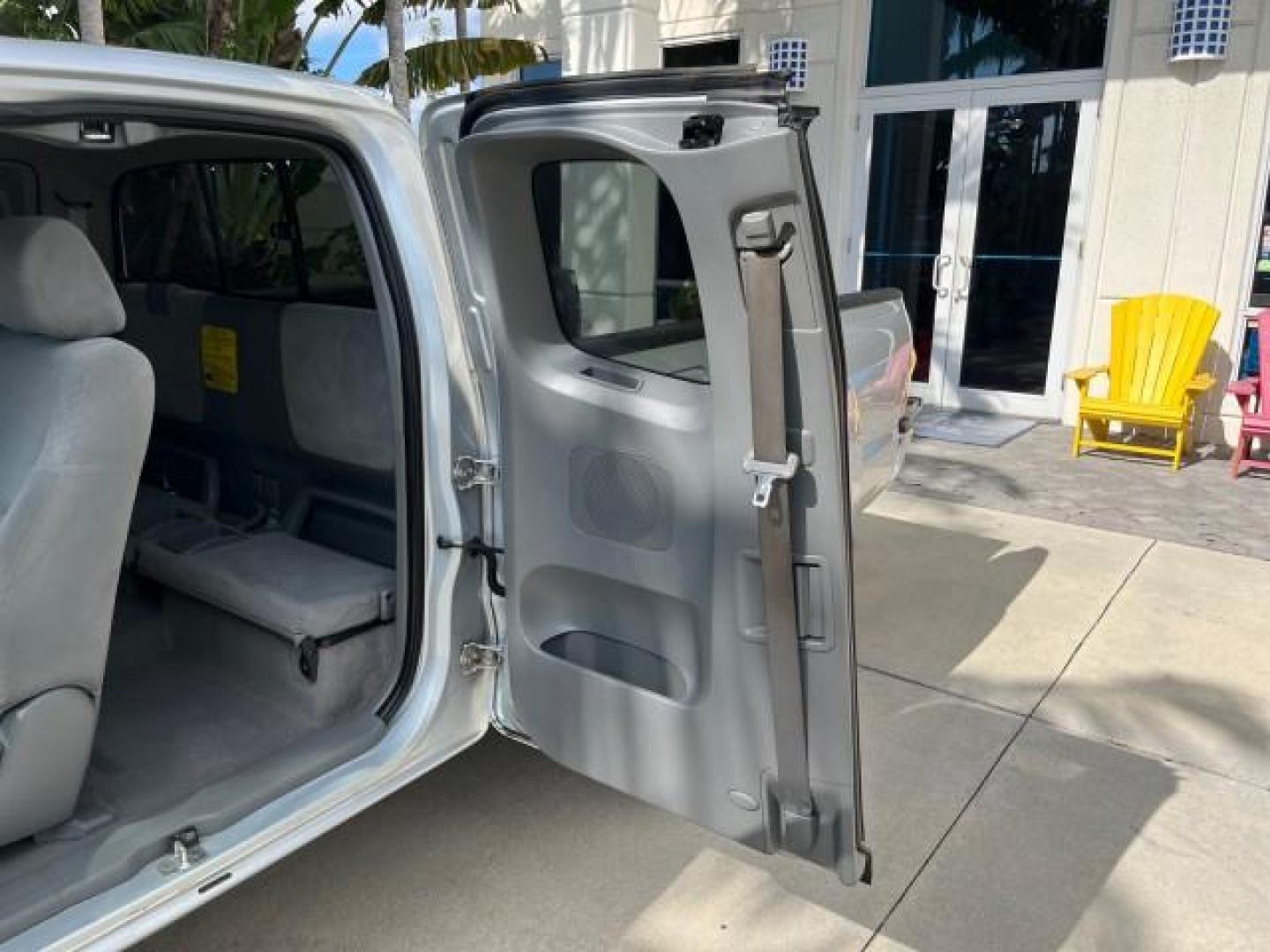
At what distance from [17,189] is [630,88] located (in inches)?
109

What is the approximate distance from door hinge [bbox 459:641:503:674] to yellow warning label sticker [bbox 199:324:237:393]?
1453mm

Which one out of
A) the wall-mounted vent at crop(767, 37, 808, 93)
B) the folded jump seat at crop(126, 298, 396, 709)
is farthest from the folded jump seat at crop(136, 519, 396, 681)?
the wall-mounted vent at crop(767, 37, 808, 93)

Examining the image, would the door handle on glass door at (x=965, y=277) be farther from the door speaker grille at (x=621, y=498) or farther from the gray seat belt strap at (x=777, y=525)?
the gray seat belt strap at (x=777, y=525)

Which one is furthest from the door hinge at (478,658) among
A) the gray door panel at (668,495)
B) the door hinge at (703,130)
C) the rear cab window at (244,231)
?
the door hinge at (703,130)

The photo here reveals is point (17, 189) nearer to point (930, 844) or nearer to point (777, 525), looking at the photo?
point (777, 525)

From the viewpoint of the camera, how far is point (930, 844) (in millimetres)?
2598

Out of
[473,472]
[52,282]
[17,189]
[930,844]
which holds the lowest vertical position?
[930,844]

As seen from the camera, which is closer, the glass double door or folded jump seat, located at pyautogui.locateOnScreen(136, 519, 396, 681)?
folded jump seat, located at pyautogui.locateOnScreen(136, 519, 396, 681)

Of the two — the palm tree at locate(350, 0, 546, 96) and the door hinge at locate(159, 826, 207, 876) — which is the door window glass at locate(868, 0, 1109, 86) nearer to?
the palm tree at locate(350, 0, 546, 96)

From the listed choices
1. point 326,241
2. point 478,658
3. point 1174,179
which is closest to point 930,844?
point 478,658

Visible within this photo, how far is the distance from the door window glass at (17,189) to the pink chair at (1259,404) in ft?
20.1

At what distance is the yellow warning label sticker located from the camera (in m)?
3.16

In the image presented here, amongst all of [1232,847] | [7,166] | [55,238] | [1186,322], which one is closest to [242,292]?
[7,166]

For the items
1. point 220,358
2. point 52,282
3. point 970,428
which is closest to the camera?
point 52,282
